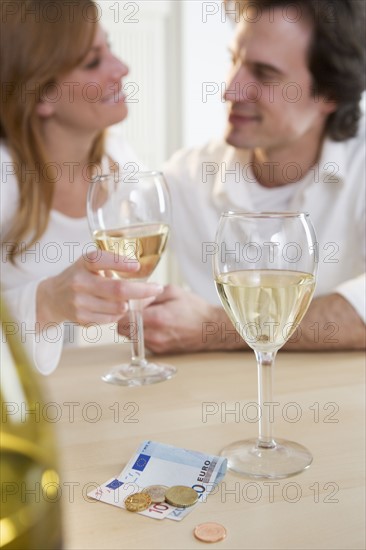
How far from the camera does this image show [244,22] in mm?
1888

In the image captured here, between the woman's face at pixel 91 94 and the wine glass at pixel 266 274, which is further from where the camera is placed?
the woman's face at pixel 91 94

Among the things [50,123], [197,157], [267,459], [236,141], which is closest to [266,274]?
[267,459]

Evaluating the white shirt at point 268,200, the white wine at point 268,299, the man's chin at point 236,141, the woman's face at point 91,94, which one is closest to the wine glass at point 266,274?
the white wine at point 268,299

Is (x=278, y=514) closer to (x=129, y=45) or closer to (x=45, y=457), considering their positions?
(x=45, y=457)

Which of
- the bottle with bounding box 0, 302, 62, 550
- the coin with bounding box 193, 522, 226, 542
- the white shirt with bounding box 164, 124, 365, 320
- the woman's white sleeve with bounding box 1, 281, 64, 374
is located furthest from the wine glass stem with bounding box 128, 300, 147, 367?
the white shirt with bounding box 164, 124, 365, 320

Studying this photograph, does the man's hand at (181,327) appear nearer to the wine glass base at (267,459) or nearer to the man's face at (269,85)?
the wine glass base at (267,459)

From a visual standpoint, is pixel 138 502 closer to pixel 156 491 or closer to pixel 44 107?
pixel 156 491

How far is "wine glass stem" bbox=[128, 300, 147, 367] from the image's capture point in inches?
39.5

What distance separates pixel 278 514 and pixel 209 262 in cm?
128

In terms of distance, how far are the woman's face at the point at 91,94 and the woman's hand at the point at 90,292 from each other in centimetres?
88

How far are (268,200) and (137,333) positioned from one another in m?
0.89

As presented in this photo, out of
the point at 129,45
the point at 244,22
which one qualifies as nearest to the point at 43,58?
the point at 244,22

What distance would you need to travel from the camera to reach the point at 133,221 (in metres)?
0.99

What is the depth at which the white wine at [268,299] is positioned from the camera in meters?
0.64
